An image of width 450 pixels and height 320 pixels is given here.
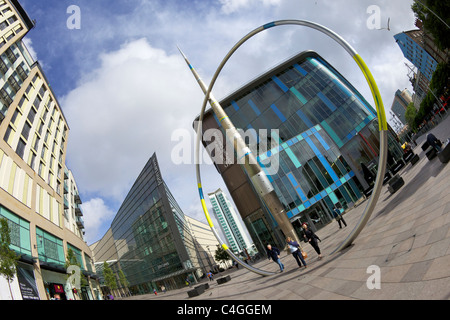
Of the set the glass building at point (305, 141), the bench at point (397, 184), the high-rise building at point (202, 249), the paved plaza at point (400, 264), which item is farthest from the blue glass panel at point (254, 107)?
the high-rise building at point (202, 249)

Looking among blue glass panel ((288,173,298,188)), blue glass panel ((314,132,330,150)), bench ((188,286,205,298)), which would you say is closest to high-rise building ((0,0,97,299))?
bench ((188,286,205,298))

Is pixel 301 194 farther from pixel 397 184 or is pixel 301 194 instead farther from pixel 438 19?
pixel 438 19

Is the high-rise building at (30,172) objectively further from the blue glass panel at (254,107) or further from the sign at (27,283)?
the blue glass panel at (254,107)

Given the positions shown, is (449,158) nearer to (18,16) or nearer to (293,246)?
(293,246)

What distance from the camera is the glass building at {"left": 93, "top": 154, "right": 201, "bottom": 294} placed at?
5734 centimetres

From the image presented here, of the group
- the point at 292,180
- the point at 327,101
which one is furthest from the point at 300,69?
Result: the point at 292,180

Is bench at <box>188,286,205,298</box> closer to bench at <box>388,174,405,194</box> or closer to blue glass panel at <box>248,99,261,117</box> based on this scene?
bench at <box>388,174,405,194</box>

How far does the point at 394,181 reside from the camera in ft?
59.7

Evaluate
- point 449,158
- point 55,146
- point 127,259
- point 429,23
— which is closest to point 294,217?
point 449,158

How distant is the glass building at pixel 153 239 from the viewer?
5734 cm

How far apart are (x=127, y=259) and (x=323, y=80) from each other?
266 feet

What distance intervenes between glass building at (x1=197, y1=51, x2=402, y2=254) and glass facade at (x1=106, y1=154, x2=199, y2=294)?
1986 centimetres

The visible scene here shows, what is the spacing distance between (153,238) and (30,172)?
42.1 metres

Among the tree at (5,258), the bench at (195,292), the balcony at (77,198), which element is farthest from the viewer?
the balcony at (77,198)
